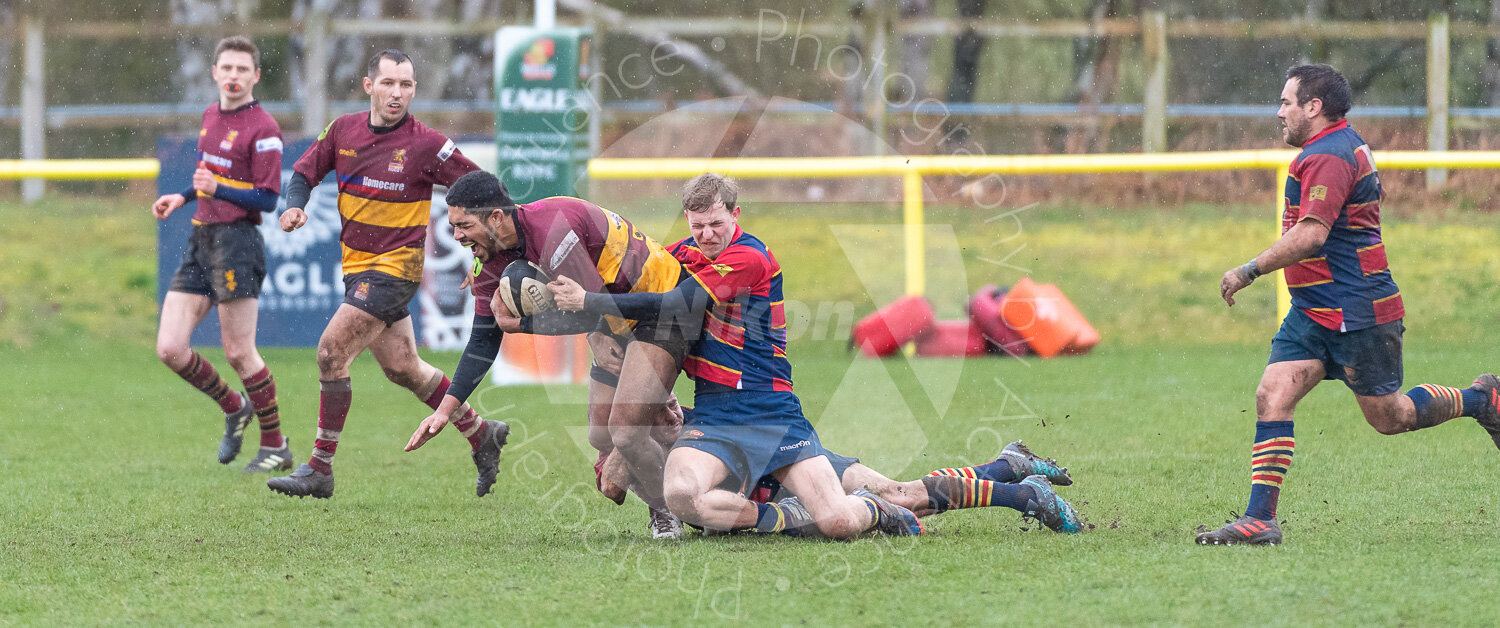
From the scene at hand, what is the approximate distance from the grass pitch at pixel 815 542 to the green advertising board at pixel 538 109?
4.75 ft

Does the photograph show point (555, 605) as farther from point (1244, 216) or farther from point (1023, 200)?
point (1023, 200)

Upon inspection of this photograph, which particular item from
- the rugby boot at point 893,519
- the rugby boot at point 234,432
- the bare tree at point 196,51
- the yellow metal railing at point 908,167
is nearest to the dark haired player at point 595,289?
the rugby boot at point 893,519

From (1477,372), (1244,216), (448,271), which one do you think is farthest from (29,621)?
(1244,216)

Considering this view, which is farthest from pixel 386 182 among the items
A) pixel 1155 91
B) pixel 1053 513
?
pixel 1155 91

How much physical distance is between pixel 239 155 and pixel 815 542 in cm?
348

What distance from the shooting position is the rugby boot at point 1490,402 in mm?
4914

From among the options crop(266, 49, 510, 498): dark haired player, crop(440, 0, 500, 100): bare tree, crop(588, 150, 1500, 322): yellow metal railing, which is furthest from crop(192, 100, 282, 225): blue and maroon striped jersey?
crop(440, 0, 500, 100): bare tree

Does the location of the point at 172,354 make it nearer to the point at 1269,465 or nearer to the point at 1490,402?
the point at 1269,465

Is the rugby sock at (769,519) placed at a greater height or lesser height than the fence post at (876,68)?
lesser

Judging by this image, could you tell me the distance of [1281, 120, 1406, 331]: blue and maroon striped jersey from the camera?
4582 millimetres

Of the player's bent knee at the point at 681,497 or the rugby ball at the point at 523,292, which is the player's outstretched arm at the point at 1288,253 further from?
the rugby ball at the point at 523,292

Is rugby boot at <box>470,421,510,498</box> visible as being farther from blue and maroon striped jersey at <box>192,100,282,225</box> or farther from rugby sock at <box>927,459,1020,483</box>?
rugby sock at <box>927,459,1020,483</box>

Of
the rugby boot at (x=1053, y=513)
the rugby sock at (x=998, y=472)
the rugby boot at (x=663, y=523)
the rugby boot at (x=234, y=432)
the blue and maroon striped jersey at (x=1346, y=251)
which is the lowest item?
the rugby boot at (x=234, y=432)

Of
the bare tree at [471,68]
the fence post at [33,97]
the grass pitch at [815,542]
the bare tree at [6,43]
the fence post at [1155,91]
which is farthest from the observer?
the bare tree at [471,68]
